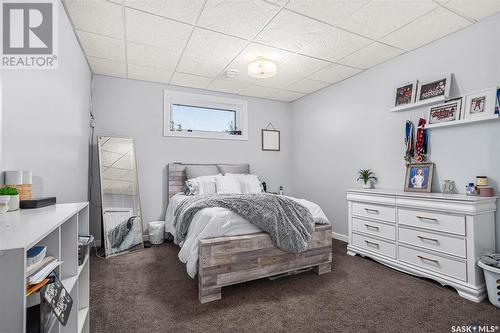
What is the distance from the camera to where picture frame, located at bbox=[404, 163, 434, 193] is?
2684 mm

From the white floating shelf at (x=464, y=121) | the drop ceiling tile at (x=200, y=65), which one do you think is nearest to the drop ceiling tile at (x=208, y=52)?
the drop ceiling tile at (x=200, y=65)

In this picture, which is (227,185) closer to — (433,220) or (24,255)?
(433,220)

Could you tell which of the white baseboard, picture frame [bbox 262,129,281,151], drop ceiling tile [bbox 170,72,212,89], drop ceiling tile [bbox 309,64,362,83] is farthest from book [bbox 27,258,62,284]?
picture frame [bbox 262,129,281,151]

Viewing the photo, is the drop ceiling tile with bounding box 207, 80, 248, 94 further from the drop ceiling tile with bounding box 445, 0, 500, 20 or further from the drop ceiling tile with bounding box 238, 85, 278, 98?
the drop ceiling tile with bounding box 445, 0, 500, 20

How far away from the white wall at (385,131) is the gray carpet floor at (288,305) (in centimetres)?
99

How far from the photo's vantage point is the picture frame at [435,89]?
8.30ft

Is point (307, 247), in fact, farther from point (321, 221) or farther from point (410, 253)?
point (410, 253)

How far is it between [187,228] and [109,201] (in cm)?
156

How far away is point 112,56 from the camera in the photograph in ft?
9.91

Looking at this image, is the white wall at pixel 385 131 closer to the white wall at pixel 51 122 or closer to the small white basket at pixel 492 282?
the small white basket at pixel 492 282

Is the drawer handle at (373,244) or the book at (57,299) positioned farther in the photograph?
the drawer handle at (373,244)

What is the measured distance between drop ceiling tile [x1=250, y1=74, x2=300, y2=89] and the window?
71cm

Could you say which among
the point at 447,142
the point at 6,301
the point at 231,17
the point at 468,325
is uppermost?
the point at 231,17

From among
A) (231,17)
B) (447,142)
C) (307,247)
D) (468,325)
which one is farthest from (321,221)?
(231,17)
